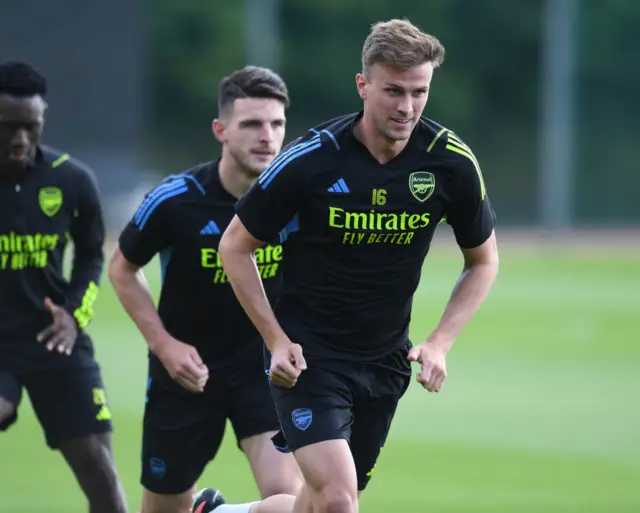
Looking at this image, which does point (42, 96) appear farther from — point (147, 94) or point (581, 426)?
point (147, 94)

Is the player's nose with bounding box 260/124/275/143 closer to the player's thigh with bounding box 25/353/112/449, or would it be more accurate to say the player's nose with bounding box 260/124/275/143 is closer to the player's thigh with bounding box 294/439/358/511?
the player's thigh with bounding box 25/353/112/449

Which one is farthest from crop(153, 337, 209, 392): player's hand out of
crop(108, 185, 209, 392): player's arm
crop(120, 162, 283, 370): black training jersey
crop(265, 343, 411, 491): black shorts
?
crop(265, 343, 411, 491): black shorts

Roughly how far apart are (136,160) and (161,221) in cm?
2328

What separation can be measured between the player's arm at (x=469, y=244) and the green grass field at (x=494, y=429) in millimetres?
2424

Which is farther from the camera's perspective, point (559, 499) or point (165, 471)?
point (559, 499)

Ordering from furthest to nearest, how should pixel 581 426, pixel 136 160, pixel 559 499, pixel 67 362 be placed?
pixel 136 160 → pixel 581 426 → pixel 559 499 → pixel 67 362

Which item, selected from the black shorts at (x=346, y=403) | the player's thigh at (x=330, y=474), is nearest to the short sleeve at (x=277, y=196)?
the black shorts at (x=346, y=403)

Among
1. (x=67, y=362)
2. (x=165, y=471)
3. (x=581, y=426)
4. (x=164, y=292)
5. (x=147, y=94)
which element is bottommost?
(x=147, y=94)

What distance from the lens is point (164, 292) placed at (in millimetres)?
6359

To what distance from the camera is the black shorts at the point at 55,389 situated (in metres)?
6.46

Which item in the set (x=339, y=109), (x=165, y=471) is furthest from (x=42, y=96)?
(x=339, y=109)

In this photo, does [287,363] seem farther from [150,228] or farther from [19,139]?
[19,139]

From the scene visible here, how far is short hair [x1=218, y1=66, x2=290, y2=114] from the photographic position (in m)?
6.21

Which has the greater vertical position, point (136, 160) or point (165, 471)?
point (165, 471)
